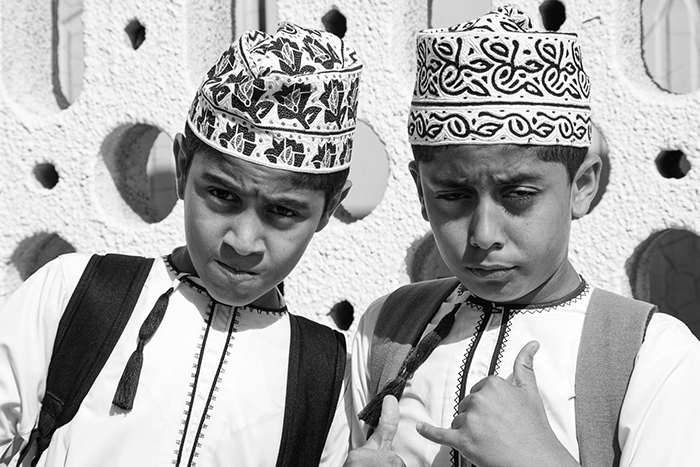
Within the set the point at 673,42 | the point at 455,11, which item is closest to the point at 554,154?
the point at 455,11

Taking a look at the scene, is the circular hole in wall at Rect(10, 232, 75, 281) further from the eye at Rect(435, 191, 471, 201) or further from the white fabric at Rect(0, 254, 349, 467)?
the eye at Rect(435, 191, 471, 201)

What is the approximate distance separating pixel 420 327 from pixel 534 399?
28 centimetres

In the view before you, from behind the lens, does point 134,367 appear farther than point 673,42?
No

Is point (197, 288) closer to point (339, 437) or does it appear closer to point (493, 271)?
point (339, 437)

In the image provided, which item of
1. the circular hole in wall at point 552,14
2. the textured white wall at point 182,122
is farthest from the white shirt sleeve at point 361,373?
the circular hole in wall at point 552,14

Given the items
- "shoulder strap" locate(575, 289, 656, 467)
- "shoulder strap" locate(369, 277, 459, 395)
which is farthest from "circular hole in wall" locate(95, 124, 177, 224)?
"shoulder strap" locate(575, 289, 656, 467)

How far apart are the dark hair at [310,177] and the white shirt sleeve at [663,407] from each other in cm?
54

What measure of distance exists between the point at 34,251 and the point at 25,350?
1264 millimetres

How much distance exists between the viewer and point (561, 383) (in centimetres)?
134

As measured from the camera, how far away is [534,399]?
1268 mm

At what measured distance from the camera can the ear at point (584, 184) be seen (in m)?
1.40

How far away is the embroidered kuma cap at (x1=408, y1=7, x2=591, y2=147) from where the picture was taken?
133 cm

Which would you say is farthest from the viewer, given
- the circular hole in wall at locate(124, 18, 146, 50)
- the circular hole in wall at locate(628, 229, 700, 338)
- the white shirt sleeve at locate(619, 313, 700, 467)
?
the circular hole in wall at locate(628, 229, 700, 338)

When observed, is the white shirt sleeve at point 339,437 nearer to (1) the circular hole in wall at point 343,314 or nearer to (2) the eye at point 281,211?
(2) the eye at point 281,211
